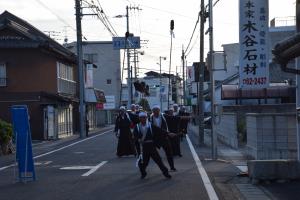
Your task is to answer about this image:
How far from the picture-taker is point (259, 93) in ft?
168

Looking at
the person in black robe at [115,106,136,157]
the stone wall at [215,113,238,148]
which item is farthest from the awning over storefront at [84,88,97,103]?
the person in black robe at [115,106,136,157]

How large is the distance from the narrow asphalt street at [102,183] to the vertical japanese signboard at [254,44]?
2.96 meters

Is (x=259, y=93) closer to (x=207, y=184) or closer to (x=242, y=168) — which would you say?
(x=242, y=168)

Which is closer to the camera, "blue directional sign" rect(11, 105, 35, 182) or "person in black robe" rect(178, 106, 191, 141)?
"blue directional sign" rect(11, 105, 35, 182)

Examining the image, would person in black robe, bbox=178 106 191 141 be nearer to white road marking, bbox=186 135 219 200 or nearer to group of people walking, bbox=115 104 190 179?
group of people walking, bbox=115 104 190 179

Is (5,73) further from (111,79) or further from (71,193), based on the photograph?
(111,79)

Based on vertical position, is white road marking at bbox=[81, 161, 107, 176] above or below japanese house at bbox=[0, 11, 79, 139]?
below

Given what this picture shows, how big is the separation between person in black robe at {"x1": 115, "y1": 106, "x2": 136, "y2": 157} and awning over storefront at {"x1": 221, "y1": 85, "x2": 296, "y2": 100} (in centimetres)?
2857

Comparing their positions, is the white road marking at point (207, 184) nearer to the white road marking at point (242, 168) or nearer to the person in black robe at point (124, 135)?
the white road marking at point (242, 168)

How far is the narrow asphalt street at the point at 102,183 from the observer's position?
1177cm

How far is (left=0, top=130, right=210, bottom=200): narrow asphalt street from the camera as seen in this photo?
464 inches

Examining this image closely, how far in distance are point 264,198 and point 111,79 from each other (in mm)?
79761

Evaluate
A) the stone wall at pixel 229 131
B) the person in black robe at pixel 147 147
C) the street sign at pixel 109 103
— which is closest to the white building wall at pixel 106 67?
the street sign at pixel 109 103

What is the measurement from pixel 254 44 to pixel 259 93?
3573cm
